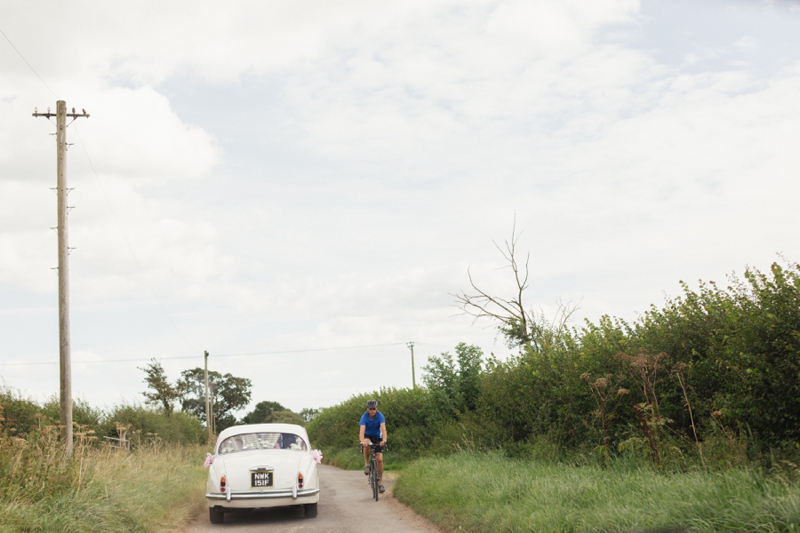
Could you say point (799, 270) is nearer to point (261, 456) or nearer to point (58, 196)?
point (261, 456)

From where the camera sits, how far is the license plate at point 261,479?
41.0 feet

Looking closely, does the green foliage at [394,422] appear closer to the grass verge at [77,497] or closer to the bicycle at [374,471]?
the bicycle at [374,471]

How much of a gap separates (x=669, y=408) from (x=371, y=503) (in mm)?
6363

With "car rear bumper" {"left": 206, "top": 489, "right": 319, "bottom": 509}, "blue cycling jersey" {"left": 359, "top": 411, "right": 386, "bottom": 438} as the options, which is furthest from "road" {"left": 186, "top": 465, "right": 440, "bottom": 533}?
"blue cycling jersey" {"left": 359, "top": 411, "right": 386, "bottom": 438}

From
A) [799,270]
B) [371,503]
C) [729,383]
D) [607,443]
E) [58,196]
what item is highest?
[58,196]

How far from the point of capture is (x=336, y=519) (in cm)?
1265

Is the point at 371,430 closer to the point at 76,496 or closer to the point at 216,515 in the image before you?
the point at 216,515

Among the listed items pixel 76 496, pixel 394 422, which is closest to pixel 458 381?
pixel 394 422

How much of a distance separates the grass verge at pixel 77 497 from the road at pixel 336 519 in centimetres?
79

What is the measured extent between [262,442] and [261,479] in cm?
158

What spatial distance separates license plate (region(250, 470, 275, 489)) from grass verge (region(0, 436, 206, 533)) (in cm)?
139

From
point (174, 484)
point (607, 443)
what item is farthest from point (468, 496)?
point (174, 484)

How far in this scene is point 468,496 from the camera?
36.9 feet

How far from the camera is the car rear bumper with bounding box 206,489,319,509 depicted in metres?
12.3
